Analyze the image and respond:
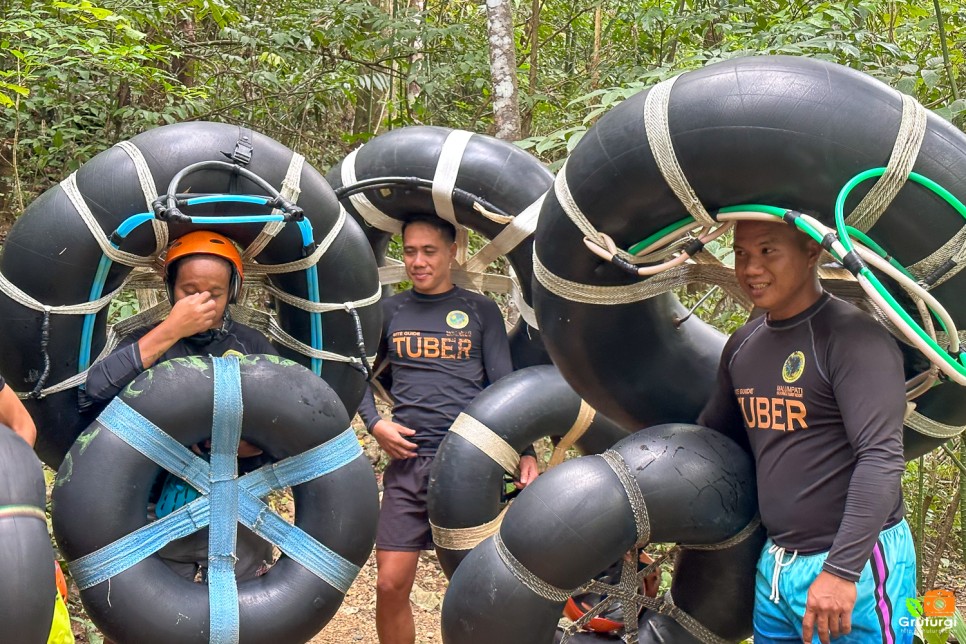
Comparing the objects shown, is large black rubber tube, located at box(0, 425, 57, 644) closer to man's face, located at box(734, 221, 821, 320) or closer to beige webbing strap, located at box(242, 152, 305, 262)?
beige webbing strap, located at box(242, 152, 305, 262)

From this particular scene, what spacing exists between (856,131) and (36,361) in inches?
85.9

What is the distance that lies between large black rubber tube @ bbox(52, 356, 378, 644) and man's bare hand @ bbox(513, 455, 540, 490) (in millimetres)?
819

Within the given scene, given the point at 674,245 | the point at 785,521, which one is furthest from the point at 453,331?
the point at 785,521

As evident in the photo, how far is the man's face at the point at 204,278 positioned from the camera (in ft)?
8.82

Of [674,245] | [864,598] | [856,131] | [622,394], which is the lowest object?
[864,598]

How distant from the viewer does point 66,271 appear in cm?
268

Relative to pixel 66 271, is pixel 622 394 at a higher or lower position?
lower

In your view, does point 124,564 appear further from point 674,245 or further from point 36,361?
point 674,245

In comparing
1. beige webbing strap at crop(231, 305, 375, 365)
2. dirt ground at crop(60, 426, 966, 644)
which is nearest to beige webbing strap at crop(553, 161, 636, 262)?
beige webbing strap at crop(231, 305, 375, 365)

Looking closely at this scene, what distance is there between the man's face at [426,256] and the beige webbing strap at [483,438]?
1.67 ft

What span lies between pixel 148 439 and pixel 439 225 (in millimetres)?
1420

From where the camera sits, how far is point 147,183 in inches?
107

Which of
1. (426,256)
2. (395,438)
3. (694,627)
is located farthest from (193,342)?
(694,627)

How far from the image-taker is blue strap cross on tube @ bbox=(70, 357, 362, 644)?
249cm
